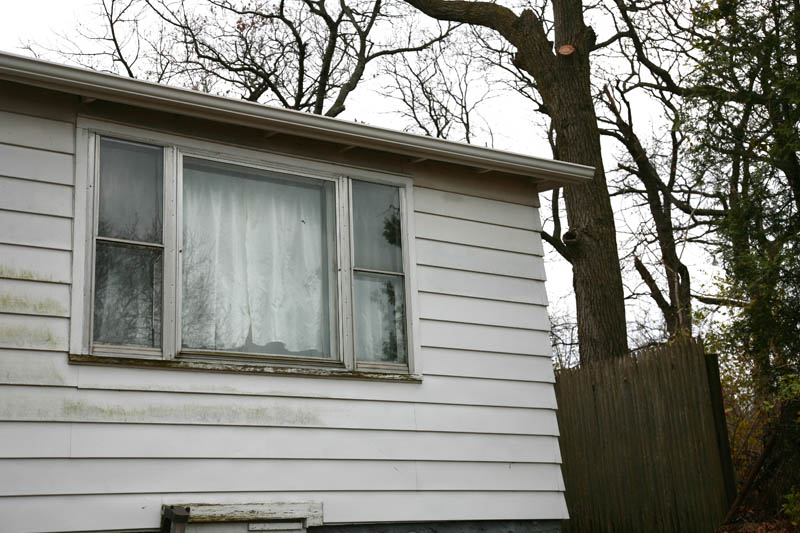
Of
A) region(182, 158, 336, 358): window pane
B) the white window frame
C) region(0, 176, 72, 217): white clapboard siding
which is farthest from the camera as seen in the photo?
region(182, 158, 336, 358): window pane

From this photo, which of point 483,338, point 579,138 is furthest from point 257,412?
point 579,138

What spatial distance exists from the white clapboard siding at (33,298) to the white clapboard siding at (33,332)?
4 centimetres

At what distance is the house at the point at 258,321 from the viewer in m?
5.57

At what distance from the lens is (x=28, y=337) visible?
217 inches

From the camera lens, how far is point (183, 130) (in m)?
6.34

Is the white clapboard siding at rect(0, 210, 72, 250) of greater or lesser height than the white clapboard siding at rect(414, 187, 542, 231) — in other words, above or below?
below

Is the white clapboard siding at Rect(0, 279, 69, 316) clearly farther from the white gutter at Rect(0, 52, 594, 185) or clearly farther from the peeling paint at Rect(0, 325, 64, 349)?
the white gutter at Rect(0, 52, 594, 185)

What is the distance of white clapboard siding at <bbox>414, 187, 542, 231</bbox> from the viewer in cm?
727

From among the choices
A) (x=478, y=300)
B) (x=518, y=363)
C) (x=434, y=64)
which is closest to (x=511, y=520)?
(x=518, y=363)

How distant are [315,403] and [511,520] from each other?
1.85 metres

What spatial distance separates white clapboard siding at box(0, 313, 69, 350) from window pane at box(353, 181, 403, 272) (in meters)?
2.21

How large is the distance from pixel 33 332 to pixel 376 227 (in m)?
2.64

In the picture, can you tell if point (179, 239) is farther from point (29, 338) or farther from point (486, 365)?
point (486, 365)

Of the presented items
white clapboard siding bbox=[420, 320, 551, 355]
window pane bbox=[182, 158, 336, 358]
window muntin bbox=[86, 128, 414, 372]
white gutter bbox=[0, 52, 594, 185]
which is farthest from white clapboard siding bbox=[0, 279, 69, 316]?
white clapboard siding bbox=[420, 320, 551, 355]
